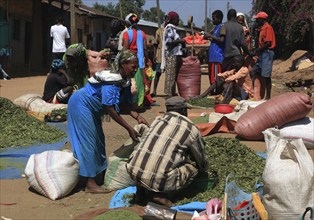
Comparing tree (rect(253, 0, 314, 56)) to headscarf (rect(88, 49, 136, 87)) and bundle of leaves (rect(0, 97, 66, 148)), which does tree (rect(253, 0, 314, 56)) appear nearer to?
bundle of leaves (rect(0, 97, 66, 148))

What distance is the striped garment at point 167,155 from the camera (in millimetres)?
4215

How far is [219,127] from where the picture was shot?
728 centimetres

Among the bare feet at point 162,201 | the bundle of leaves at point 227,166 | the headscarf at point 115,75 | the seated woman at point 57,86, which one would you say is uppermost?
the headscarf at point 115,75

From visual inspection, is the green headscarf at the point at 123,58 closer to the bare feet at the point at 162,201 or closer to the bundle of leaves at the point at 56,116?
the bare feet at the point at 162,201

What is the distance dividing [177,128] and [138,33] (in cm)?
513

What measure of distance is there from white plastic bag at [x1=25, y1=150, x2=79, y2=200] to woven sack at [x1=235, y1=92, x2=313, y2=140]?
263 cm

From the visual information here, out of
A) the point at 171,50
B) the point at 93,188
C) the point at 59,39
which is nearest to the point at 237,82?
the point at 171,50

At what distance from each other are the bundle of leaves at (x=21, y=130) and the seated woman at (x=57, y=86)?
1.28m

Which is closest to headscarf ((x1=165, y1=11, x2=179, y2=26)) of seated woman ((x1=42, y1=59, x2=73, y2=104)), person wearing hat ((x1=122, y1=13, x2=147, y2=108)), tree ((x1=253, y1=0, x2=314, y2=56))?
person wearing hat ((x1=122, y1=13, x2=147, y2=108))

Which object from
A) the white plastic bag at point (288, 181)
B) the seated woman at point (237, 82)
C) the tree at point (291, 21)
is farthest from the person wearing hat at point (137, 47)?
the tree at point (291, 21)

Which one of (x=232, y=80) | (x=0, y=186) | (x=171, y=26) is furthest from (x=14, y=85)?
(x=0, y=186)

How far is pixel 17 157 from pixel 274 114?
3115 mm

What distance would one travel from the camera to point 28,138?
6.84 m

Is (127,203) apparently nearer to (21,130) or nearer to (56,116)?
(21,130)
